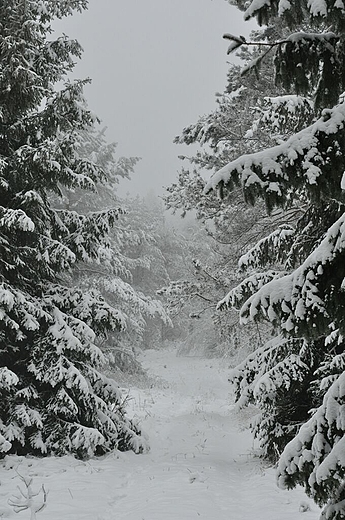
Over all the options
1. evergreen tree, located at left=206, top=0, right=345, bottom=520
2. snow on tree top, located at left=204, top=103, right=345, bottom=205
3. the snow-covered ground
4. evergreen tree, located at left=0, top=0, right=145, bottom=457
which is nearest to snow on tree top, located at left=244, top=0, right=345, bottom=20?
evergreen tree, located at left=206, top=0, right=345, bottom=520

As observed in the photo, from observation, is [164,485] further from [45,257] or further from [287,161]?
[287,161]

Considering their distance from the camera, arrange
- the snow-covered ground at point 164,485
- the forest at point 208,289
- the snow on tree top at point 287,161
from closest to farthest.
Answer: the snow on tree top at point 287,161 → the forest at point 208,289 → the snow-covered ground at point 164,485

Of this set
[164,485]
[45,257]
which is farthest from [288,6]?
[164,485]

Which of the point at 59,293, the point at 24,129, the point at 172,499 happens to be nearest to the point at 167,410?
the point at 59,293

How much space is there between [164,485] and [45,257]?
4.59 metres

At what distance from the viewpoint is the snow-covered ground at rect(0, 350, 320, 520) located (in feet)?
18.5

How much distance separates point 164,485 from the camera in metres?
6.80

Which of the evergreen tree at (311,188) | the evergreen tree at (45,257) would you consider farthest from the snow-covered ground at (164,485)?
the evergreen tree at (311,188)

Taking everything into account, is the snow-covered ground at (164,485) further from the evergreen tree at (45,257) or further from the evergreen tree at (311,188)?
the evergreen tree at (311,188)

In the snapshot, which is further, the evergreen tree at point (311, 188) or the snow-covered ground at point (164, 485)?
the snow-covered ground at point (164, 485)

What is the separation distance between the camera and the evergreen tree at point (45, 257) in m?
7.62

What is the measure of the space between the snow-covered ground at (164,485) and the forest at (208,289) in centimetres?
5

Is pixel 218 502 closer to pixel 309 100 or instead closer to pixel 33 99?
pixel 309 100

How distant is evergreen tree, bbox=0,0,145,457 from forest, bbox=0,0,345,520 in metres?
0.04
